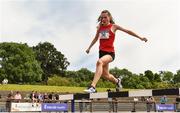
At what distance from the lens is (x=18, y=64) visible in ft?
334

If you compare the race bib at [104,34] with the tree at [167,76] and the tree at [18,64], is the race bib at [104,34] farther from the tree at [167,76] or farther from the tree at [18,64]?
the tree at [167,76]

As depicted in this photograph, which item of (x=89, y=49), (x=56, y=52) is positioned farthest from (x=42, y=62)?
(x=89, y=49)

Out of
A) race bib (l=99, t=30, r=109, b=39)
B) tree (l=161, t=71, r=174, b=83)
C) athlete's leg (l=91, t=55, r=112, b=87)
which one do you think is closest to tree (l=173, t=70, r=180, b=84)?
tree (l=161, t=71, r=174, b=83)

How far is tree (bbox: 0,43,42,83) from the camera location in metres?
97.7

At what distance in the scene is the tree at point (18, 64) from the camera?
97.7 m

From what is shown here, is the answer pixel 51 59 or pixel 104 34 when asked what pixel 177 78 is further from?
pixel 104 34

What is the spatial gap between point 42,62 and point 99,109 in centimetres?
9482

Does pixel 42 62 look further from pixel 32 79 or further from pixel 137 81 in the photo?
pixel 137 81

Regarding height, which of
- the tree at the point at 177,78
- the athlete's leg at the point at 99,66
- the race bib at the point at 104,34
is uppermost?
the tree at the point at 177,78

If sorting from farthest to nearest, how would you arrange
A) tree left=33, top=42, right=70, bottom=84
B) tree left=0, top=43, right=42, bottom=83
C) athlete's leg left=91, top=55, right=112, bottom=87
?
1. tree left=33, top=42, right=70, bottom=84
2. tree left=0, top=43, right=42, bottom=83
3. athlete's leg left=91, top=55, right=112, bottom=87

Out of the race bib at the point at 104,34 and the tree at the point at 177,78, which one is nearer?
the race bib at the point at 104,34

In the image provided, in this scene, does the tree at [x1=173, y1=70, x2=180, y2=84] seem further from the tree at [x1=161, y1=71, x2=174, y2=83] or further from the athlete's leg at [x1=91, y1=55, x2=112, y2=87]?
the athlete's leg at [x1=91, y1=55, x2=112, y2=87]

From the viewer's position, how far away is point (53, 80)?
87062mm

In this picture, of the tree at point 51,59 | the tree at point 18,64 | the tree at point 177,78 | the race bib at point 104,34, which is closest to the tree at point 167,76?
the tree at point 177,78
